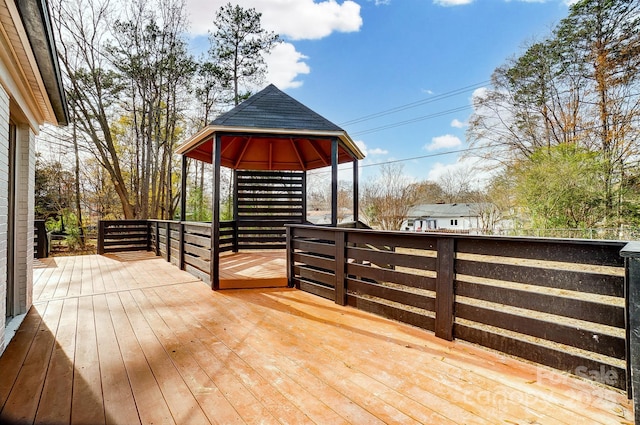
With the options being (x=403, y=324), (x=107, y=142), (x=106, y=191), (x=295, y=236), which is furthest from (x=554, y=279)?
(x=106, y=191)

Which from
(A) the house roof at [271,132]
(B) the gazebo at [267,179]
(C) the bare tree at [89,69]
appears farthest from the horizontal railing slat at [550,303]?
A: (C) the bare tree at [89,69]

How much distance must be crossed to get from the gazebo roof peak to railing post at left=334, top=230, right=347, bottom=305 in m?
1.81

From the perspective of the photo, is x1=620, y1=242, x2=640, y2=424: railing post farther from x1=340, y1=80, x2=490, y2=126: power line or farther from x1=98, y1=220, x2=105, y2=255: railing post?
x1=340, y1=80, x2=490, y2=126: power line

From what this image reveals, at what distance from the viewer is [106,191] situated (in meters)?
12.2

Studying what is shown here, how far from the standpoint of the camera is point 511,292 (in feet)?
7.36

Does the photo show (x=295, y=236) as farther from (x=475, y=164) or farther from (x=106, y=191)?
(x=475, y=164)

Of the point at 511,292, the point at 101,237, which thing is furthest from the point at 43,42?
the point at 101,237

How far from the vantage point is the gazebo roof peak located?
443 cm

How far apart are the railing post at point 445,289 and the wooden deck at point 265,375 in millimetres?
110

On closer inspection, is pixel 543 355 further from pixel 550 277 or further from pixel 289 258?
pixel 289 258

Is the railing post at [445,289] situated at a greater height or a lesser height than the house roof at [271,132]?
lesser

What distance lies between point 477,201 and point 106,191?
17.8m

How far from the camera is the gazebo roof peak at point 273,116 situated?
443cm

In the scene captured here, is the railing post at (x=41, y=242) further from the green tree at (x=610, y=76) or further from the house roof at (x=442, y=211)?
the house roof at (x=442, y=211)
